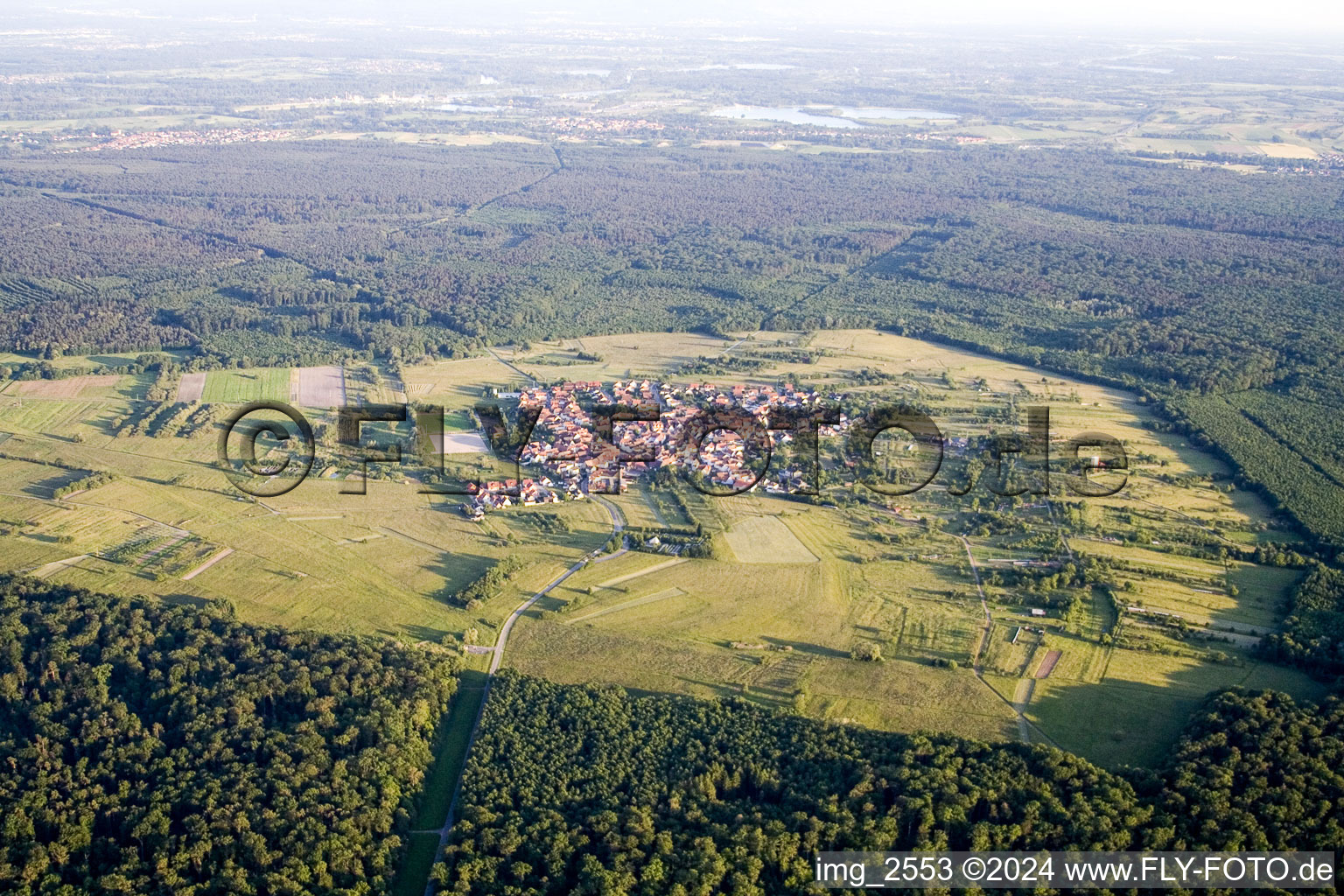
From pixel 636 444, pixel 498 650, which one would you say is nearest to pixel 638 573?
pixel 498 650

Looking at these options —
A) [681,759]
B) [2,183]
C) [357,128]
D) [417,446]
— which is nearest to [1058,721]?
[681,759]

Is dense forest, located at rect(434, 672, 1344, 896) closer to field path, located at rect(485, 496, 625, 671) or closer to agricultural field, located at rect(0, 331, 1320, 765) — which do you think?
agricultural field, located at rect(0, 331, 1320, 765)

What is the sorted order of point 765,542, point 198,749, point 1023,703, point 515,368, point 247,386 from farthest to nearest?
1. point 515,368
2. point 247,386
3. point 765,542
4. point 1023,703
5. point 198,749

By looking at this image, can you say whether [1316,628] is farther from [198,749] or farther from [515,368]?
[515,368]

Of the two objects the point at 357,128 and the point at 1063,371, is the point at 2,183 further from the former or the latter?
the point at 1063,371

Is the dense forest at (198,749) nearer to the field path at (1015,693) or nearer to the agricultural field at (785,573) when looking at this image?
the agricultural field at (785,573)

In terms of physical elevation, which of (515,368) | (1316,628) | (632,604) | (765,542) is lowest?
(632,604)
